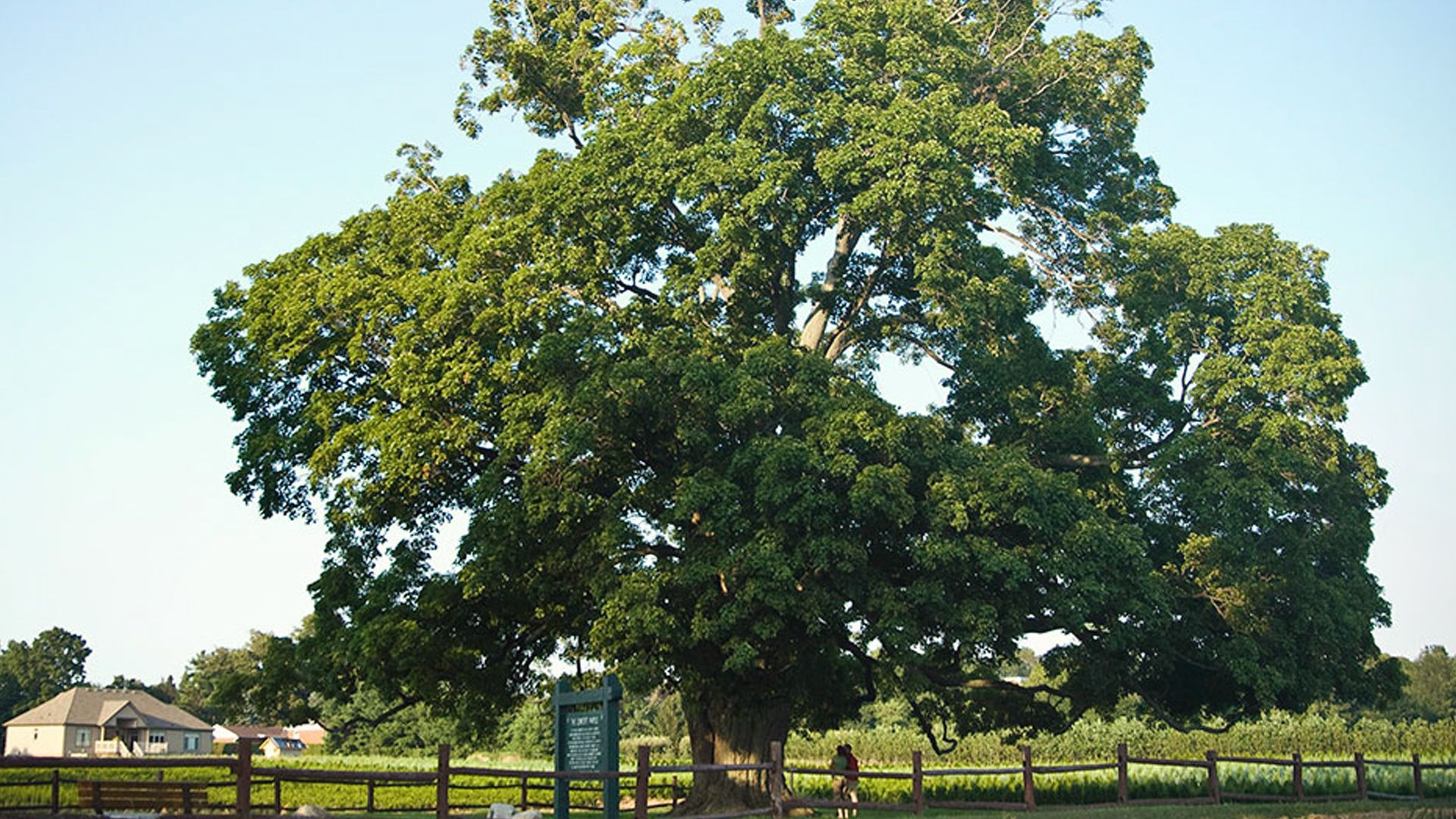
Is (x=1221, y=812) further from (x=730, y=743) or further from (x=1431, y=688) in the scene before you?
(x=1431, y=688)

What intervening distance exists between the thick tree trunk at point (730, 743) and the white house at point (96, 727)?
208ft

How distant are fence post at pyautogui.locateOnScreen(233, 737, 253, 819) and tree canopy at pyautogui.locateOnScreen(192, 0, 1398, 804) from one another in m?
7.98

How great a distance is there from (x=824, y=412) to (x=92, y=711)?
73.6 metres

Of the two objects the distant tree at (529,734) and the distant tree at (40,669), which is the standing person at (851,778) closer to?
the distant tree at (529,734)

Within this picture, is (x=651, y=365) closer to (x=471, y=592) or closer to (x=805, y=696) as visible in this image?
(x=471, y=592)

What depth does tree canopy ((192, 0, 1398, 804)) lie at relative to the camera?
21562mm

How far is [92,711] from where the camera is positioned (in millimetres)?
79875

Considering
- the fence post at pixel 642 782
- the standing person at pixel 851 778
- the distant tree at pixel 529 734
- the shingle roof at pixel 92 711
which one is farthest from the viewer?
the shingle roof at pixel 92 711

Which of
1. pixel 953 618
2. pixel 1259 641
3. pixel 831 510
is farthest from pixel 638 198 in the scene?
pixel 1259 641

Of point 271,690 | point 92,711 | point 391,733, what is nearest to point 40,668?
point 92,711

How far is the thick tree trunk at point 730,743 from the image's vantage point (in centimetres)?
2353

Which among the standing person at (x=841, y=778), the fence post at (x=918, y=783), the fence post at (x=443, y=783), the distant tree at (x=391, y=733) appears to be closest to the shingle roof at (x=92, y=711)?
the distant tree at (x=391, y=733)

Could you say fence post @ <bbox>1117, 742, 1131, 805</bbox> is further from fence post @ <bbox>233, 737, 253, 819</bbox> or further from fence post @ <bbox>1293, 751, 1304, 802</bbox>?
fence post @ <bbox>233, 737, 253, 819</bbox>

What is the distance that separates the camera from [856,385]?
74.1 feet
